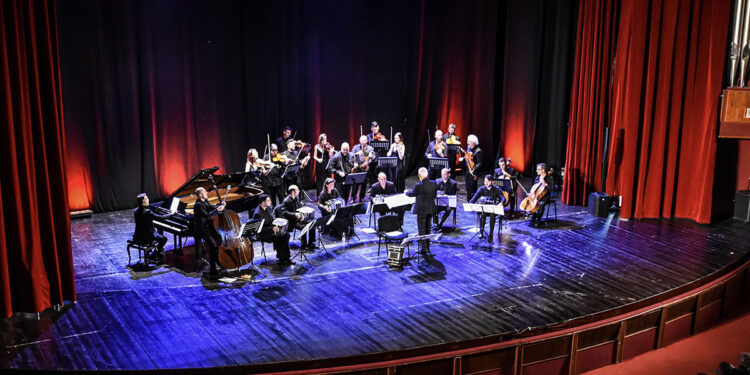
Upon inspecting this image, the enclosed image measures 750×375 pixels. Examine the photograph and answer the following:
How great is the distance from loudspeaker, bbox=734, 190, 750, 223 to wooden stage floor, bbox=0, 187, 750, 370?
803 millimetres

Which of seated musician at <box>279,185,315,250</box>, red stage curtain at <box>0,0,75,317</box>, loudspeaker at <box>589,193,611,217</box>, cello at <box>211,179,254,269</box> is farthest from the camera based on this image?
loudspeaker at <box>589,193,611,217</box>

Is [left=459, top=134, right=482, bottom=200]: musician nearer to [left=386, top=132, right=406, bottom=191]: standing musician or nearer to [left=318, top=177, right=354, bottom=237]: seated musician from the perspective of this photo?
[left=386, top=132, right=406, bottom=191]: standing musician

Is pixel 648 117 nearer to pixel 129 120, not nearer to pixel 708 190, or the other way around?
pixel 708 190

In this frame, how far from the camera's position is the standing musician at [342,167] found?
1322 centimetres

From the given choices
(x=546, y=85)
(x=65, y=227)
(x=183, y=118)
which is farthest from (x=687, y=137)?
(x=65, y=227)

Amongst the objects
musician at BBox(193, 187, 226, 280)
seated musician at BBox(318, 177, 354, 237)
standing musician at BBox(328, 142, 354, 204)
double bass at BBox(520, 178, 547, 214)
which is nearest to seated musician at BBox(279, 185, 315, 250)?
seated musician at BBox(318, 177, 354, 237)

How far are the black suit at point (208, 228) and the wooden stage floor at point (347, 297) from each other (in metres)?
0.40

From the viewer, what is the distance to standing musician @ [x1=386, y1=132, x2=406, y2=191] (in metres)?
14.3

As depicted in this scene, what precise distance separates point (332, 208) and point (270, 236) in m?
1.32

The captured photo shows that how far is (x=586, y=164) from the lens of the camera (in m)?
14.2

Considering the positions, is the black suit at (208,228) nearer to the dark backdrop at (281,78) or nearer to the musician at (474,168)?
the dark backdrop at (281,78)

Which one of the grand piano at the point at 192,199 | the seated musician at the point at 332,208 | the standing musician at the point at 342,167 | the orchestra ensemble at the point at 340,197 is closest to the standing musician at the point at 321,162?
the orchestra ensemble at the point at 340,197

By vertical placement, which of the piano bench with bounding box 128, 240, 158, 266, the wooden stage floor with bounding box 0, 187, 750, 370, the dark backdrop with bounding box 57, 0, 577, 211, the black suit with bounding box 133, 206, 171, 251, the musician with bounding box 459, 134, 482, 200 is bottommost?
the wooden stage floor with bounding box 0, 187, 750, 370

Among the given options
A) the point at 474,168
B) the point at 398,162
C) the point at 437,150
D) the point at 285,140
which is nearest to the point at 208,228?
the point at 285,140
